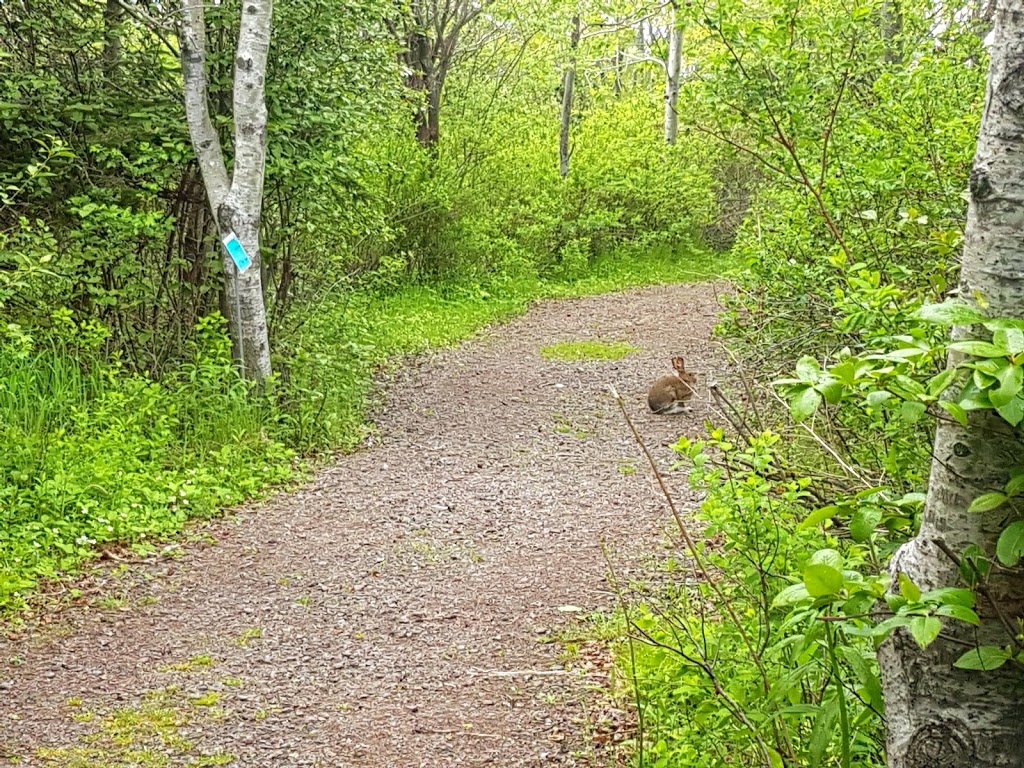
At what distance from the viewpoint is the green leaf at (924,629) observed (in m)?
1.61

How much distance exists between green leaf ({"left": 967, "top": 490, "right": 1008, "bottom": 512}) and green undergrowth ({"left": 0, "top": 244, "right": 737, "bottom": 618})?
15.6 ft

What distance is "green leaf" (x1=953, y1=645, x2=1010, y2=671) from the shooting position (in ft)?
5.79

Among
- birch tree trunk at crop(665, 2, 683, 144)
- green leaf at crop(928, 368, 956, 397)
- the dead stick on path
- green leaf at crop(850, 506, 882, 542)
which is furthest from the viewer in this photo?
birch tree trunk at crop(665, 2, 683, 144)

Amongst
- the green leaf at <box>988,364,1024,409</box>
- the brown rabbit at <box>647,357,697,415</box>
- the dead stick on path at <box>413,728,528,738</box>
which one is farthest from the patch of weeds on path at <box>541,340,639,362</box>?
the green leaf at <box>988,364,1024,409</box>

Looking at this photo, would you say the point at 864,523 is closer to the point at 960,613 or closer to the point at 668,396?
the point at 960,613

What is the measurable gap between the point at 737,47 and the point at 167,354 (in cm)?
528

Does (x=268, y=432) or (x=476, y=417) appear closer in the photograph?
(x=268, y=432)

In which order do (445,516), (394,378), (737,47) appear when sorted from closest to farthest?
(737,47), (445,516), (394,378)

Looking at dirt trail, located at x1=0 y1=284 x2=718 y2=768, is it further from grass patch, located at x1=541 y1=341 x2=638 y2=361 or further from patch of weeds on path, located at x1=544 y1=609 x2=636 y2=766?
→ grass patch, located at x1=541 y1=341 x2=638 y2=361

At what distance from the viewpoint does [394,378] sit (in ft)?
35.0

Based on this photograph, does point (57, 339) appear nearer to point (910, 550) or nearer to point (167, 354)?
point (167, 354)

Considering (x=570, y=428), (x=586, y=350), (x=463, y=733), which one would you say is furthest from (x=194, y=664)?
(x=586, y=350)

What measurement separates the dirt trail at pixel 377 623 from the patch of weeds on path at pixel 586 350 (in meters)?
2.86

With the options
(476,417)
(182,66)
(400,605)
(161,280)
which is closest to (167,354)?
(161,280)
